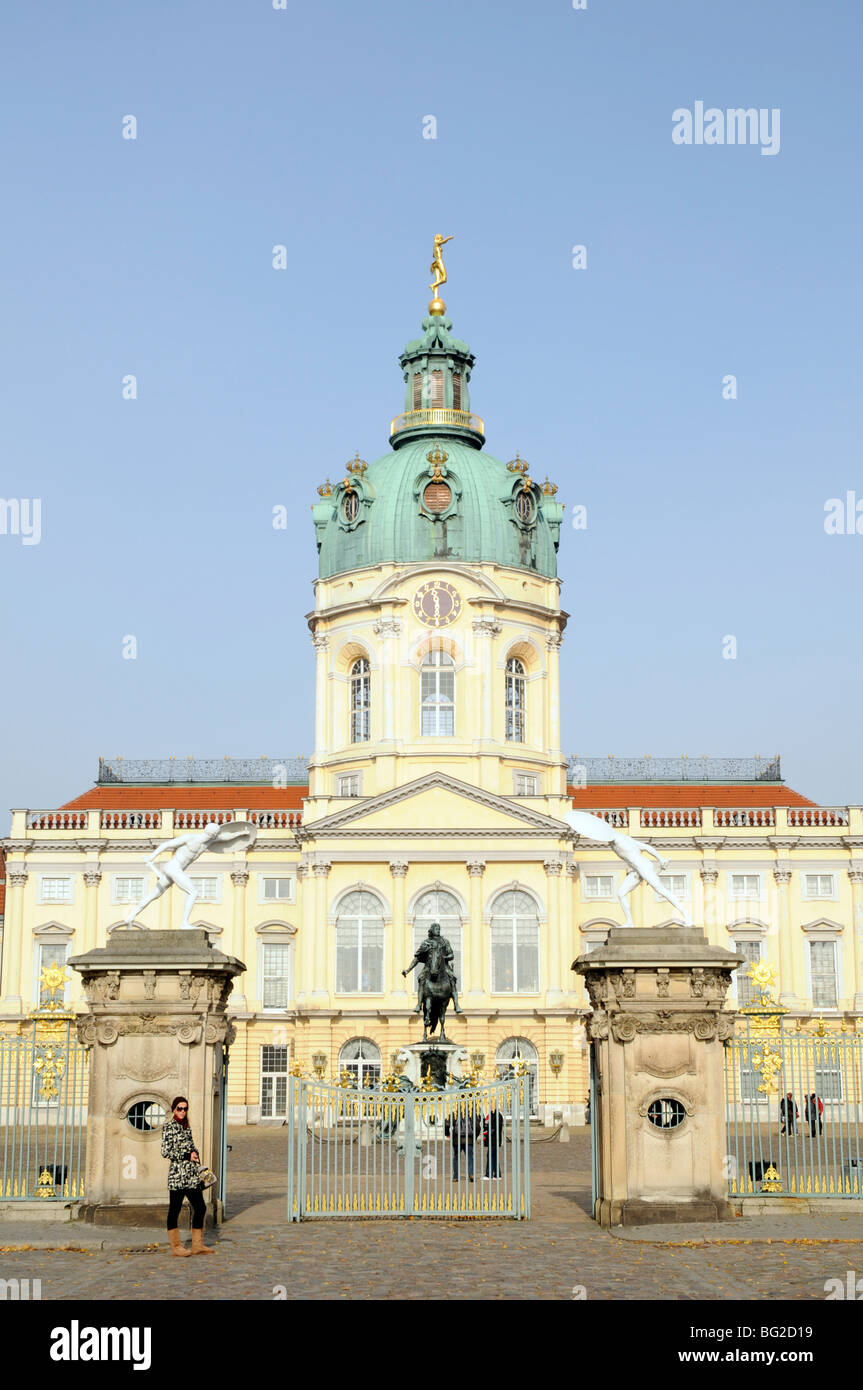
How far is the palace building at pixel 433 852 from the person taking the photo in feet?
192

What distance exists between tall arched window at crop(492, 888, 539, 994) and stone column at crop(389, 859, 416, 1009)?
321 centimetres

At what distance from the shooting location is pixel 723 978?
23.1m

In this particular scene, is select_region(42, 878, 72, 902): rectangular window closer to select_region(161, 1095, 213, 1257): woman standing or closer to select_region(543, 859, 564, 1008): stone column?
select_region(543, 859, 564, 1008): stone column

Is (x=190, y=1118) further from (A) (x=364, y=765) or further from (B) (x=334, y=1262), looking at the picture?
(A) (x=364, y=765)

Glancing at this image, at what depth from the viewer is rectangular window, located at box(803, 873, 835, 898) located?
63.2 meters

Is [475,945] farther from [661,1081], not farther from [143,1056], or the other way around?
[143,1056]

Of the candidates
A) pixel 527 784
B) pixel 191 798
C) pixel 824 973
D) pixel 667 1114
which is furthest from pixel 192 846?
pixel 191 798

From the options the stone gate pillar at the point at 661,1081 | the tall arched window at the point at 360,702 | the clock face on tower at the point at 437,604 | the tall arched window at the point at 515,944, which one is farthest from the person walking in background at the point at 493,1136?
the tall arched window at the point at 360,702

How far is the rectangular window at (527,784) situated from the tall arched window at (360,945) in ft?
24.8

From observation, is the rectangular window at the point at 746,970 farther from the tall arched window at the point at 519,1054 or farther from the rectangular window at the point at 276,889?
the rectangular window at the point at 276,889

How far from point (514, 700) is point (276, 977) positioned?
47.2ft

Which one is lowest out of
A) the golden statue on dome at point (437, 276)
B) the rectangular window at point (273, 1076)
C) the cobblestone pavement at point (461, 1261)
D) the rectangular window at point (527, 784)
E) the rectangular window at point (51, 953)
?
the rectangular window at point (273, 1076)

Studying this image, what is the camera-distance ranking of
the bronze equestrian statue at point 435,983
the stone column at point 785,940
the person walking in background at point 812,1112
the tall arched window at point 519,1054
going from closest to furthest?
the person walking in background at point 812,1112, the bronze equestrian statue at point 435,983, the tall arched window at point 519,1054, the stone column at point 785,940

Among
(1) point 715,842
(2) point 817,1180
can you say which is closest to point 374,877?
(1) point 715,842
